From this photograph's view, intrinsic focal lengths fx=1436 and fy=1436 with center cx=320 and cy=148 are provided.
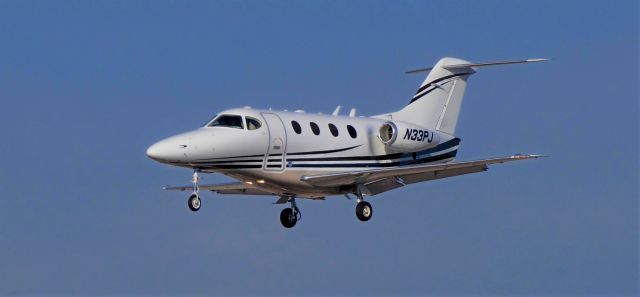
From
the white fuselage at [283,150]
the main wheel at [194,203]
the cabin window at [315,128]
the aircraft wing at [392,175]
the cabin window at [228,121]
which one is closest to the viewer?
the main wheel at [194,203]

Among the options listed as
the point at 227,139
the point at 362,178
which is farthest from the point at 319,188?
the point at 227,139

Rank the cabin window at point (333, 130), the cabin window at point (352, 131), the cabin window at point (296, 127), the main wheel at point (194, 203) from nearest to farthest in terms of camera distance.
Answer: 1. the main wheel at point (194, 203)
2. the cabin window at point (296, 127)
3. the cabin window at point (333, 130)
4. the cabin window at point (352, 131)

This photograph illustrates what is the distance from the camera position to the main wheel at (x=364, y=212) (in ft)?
126

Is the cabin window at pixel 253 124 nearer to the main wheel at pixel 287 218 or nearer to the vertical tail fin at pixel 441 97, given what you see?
the main wheel at pixel 287 218

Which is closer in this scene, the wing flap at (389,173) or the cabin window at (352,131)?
the wing flap at (389,173)

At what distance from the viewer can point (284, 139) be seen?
37.2 metres

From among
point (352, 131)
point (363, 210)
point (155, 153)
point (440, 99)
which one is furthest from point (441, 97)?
point (155, 153)

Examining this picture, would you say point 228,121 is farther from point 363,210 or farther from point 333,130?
point 363,210

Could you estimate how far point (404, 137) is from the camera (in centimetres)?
4000

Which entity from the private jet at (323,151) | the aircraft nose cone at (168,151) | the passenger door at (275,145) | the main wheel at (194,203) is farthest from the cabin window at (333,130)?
the main wheel at (194,203)

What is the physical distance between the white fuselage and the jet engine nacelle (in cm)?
19

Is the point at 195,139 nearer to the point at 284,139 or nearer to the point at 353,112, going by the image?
the point at 284,139

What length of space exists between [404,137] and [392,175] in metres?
2.02

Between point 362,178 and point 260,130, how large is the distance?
11.1ft
